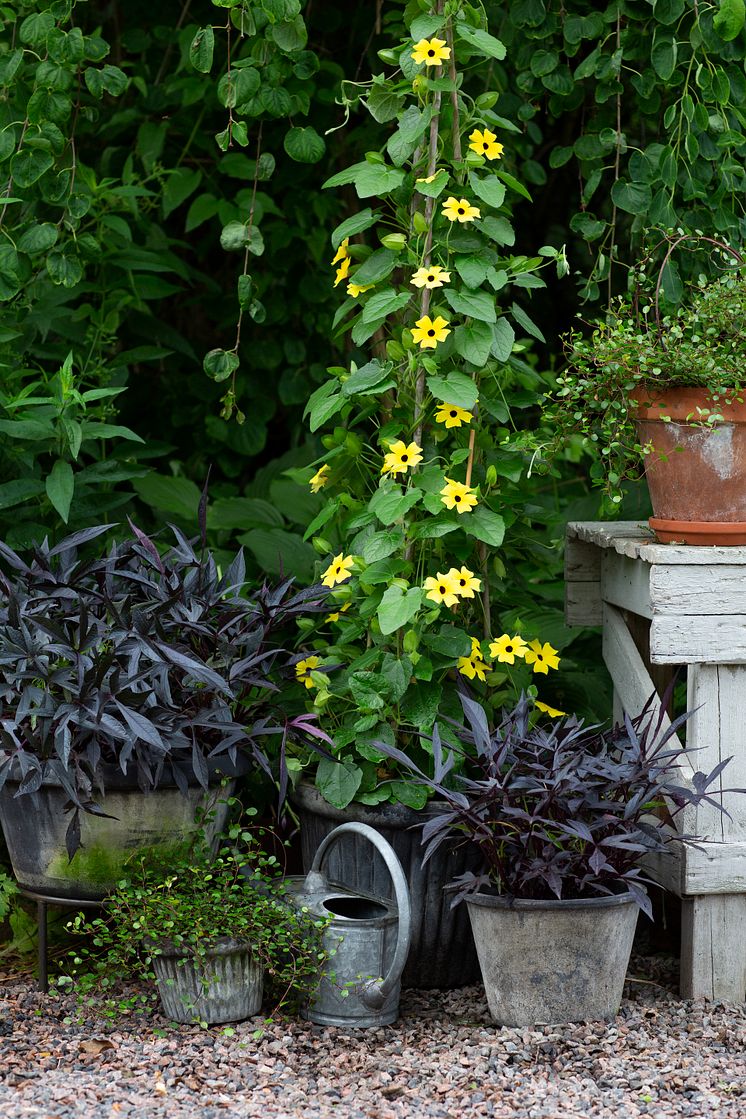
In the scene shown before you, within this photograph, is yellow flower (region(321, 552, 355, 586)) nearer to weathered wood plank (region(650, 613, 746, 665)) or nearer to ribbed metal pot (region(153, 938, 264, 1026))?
weathered wood plank (region(650, 613, 746, 665))

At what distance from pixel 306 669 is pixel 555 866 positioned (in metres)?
0.63

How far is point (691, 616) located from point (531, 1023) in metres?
0.74

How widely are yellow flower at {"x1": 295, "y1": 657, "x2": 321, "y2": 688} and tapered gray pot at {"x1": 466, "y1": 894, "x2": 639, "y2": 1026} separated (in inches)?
20.6

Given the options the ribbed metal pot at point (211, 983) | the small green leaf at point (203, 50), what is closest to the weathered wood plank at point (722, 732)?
the ribbed metal pot at point (211, 983)

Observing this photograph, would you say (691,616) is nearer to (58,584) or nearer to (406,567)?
(406,567)

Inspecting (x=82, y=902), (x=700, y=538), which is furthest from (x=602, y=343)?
(x=82, y=902)

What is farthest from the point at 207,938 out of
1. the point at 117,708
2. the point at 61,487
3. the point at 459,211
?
the point at 459,211

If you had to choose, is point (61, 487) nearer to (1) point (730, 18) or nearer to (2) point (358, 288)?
(2) point (358, 288)

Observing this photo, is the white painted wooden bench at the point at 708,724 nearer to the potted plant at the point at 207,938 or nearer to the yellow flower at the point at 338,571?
the yellow flower at the point at 338,571

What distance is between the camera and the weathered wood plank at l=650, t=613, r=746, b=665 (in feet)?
7.25

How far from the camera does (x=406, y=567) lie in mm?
2260

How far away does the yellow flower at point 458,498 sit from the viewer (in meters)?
2.20

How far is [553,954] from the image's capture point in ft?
6.75

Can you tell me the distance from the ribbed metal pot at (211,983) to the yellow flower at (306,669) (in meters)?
0.50
